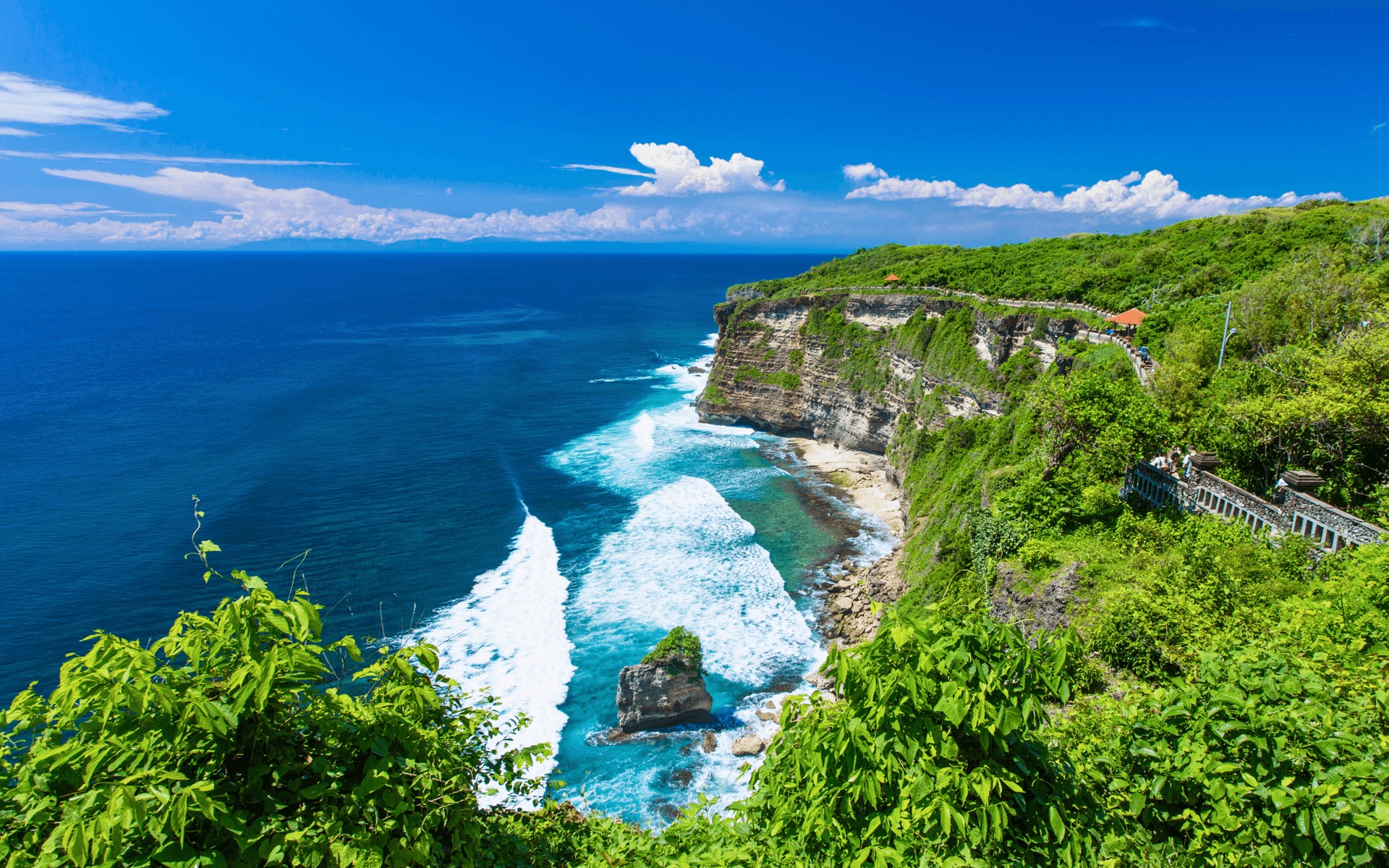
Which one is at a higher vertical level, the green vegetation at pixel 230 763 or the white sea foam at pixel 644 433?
the green vegetation at pixel 230 763

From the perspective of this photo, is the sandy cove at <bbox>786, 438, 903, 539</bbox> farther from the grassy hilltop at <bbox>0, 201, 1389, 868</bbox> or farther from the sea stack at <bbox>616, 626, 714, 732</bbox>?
the grassy hilltop at <bbox>0, 201, 1389, 868</bbox>

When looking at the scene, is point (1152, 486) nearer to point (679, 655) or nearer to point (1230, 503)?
point (1230, 503)

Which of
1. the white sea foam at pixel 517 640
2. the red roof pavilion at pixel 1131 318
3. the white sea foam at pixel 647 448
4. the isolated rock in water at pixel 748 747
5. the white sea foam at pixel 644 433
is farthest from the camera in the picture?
the white sea foam at pixel 644 433

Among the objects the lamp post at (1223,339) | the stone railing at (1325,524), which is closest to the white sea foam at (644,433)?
the lamp post at (1223,339)

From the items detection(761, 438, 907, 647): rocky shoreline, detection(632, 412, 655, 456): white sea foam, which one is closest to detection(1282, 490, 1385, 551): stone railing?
detection(761, 438, 907, 647): rocky shoreline

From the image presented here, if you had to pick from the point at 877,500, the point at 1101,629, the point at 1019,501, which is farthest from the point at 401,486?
the point at 1101,629

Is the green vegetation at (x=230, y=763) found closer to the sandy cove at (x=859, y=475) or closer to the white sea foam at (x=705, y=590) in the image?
the white sea foam at (x=705, y=590)

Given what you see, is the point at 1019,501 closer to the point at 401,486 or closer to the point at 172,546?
the point at 401,486
